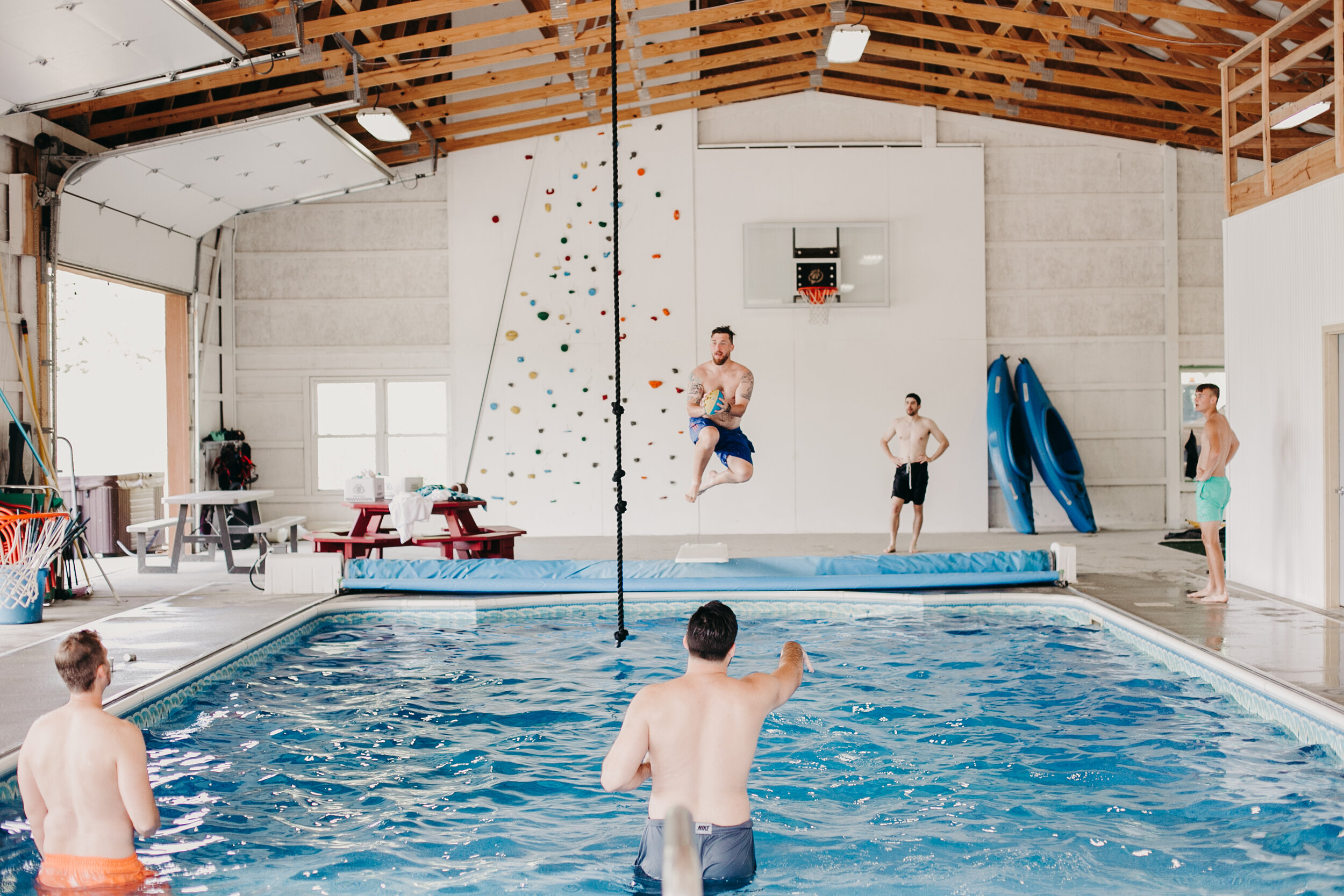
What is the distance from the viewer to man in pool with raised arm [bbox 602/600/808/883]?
2.54 metres

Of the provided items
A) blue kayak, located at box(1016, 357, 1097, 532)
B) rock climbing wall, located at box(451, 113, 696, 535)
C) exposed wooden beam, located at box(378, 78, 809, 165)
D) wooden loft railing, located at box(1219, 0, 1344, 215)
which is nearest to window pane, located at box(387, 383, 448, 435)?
rock climbing wall, located at box(451, 113, 696, 535)

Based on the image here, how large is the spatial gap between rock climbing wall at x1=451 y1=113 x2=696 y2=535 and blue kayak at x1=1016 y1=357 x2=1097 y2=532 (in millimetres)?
3776

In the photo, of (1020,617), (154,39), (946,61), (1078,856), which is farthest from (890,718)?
(946,61)

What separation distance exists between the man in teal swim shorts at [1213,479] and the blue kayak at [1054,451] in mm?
4624

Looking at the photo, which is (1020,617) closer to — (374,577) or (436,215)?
(374,577)

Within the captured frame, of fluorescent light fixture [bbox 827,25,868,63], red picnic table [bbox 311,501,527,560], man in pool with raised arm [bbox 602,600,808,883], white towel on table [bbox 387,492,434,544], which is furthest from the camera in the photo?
fluorescent light fixture [bbox 827,25,868,63]

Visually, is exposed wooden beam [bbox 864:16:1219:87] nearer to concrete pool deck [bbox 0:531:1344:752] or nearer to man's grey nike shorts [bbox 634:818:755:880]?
concrete pool deck [bbox 0:531:1344:752]

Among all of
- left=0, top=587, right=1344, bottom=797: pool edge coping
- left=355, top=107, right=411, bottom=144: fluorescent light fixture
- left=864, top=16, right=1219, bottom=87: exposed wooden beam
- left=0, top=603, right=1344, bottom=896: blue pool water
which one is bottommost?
left=0, top=603, right=1344, bottom=896: blue pool water

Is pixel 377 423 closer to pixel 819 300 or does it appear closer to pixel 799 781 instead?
pixel 819 300

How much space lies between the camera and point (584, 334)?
39.7ft

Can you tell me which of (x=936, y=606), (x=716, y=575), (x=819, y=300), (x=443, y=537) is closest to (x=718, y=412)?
(x=716, y=575)

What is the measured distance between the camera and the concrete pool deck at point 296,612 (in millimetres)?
4984

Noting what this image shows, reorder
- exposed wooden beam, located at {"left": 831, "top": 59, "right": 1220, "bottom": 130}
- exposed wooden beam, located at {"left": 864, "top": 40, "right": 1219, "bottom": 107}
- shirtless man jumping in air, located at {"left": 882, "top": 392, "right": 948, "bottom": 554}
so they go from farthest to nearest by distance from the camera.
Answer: exposed wooden beam, located at {"left": 831, "top": 59, "right": 1220, "bottom": 130}, exposed wooden beam, located at {"left": 864, "top": 40, "right": 1219, "bottom": 107}, shirtless man jumping in air, located at {"left": 882, "top": 392, "right": 948, "bottom": 554}

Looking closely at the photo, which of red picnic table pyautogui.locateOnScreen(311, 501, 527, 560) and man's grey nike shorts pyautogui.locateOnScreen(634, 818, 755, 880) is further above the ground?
red picnic table pyautogui.locateOnScreen(311, 501, 527, 560)
